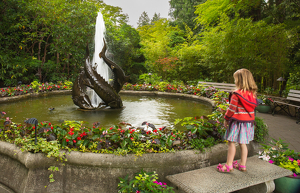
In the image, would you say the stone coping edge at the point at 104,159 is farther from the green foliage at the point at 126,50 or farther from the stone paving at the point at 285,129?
the green foliage at the point at 126,50

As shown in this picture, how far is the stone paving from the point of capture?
4.83 meters

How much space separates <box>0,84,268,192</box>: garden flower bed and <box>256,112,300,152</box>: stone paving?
2.29 meters

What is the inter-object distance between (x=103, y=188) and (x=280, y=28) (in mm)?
9760

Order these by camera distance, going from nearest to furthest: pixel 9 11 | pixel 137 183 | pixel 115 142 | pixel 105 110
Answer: pixel 137 183 → pixel 115 142 → pixel 105 110 → pixel 9 11

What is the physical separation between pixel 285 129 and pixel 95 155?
213 inches

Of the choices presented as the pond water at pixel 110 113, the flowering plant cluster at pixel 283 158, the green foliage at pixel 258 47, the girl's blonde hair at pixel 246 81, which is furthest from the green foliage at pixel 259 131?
the green foliage at pixel 258 47

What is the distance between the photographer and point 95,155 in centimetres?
286

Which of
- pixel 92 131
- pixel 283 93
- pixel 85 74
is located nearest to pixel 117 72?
pixel 85 74

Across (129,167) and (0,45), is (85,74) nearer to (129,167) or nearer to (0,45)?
(129,167)

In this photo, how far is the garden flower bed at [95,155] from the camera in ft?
9.36

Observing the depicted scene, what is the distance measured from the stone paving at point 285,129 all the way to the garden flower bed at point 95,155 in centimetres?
229

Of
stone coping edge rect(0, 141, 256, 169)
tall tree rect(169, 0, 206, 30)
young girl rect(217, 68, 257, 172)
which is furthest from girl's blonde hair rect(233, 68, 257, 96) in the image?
tall tree rect(169, 0, 206, 30)

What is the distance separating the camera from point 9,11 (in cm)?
1176

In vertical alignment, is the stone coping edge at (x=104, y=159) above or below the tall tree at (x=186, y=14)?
→ below
